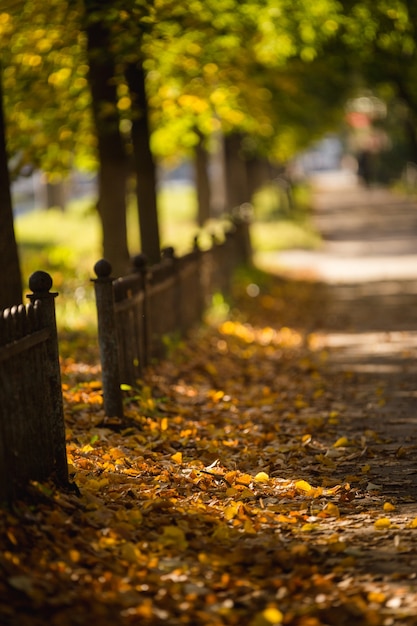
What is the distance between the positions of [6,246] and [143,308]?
71.4 inches

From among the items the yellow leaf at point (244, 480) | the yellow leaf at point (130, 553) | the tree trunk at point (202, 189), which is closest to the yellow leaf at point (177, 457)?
the yellow leaf at point (244, 480)

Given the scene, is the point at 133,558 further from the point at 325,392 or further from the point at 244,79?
the point at 244,79

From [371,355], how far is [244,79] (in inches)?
244

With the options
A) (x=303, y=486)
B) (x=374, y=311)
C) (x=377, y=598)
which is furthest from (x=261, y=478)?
(x=374, y=311)

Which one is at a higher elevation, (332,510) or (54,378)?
(54,378)

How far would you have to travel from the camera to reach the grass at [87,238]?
58.7 ft

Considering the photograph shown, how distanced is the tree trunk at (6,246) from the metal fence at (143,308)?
0.71 meters

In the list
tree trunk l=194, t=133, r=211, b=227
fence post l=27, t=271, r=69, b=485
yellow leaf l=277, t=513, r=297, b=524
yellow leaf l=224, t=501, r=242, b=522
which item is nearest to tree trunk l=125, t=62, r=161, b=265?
fence post l=27, t=271, r=69, b=485

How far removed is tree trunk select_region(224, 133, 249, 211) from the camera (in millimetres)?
30266

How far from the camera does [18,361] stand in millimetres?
6469

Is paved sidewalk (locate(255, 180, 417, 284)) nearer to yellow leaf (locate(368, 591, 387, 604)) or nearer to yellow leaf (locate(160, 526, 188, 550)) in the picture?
yellow leaf (locate(160, 526, 188, 550))

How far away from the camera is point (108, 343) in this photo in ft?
30.5

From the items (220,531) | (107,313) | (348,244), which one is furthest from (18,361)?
(348,244)

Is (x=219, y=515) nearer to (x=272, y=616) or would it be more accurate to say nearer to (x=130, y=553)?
(x=130, y=553)
